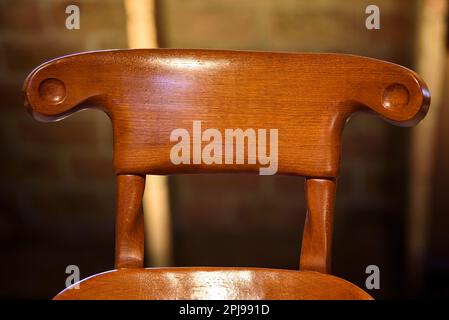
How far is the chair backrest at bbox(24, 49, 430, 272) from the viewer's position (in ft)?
2.49

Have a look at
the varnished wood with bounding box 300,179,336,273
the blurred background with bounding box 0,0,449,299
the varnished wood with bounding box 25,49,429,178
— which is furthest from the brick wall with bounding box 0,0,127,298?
the varnished wood with bounding box 300,179,336,273

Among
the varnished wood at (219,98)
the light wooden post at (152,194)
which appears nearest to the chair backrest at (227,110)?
the varnished wood at (219,98)

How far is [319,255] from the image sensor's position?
747 millimetres

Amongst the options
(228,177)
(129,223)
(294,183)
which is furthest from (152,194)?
(129,223)

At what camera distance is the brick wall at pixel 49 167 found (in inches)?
62.4

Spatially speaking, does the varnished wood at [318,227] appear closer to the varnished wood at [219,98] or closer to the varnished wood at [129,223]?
the varnished wood at [219,98]

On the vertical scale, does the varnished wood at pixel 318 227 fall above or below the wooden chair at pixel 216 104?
below

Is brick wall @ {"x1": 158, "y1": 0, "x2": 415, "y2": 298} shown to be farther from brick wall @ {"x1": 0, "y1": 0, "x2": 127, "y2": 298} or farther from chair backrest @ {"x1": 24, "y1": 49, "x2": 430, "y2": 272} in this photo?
chair backrest @ {"x1": 24, "y1": 49, "x2": 430, "y2": 272}

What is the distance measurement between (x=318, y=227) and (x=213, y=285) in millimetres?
158

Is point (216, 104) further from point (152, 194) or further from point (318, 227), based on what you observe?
point (152, 194)

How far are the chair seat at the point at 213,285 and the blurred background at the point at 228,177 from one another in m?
0.90

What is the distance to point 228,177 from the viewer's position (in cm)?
161

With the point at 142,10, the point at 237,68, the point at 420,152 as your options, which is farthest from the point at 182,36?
the point at 237,68
